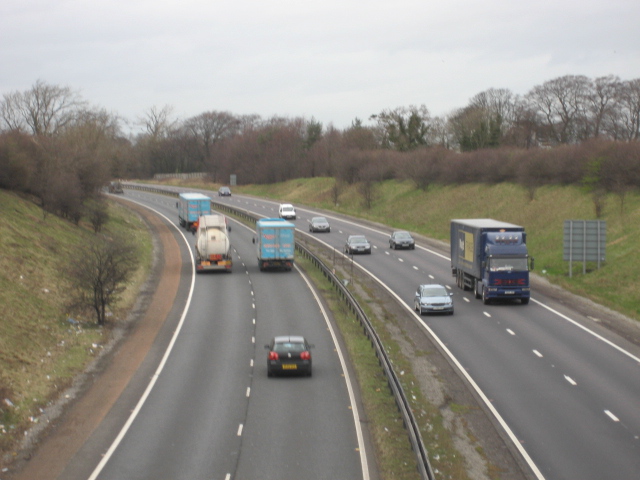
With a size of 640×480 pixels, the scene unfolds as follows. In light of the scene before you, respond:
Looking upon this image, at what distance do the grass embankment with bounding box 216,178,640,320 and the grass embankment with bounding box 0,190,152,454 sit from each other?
81.6ft

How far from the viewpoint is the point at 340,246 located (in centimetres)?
6272

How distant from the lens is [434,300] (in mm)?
36375

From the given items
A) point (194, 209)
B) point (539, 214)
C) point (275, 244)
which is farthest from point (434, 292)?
point (194, 209)

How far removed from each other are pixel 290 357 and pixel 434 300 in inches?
485

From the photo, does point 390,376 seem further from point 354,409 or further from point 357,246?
point 357,246

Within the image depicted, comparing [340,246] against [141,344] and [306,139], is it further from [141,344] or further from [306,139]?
[306,139]

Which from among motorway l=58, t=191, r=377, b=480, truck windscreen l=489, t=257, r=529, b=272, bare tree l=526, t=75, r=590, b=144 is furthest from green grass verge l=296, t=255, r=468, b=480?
bare tree l=526, t=75, r=590, b=144

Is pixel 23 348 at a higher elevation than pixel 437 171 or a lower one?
lower

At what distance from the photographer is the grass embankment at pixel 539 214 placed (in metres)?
43.1

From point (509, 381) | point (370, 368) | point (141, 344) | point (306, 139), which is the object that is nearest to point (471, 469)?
point (509, 381)

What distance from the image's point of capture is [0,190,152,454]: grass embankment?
77.2 feet

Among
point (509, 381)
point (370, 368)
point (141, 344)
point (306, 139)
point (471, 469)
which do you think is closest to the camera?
point (471, 469)

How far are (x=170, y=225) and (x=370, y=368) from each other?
5456cm

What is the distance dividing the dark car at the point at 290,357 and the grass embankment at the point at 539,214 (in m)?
17.6
